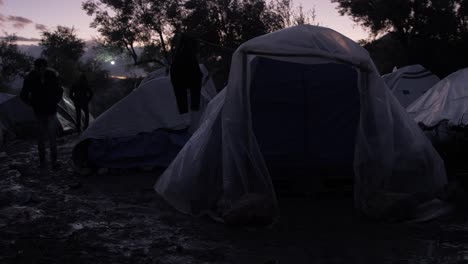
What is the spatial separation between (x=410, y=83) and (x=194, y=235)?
1379 centimetres

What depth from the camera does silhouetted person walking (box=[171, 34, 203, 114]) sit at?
7.30 metres

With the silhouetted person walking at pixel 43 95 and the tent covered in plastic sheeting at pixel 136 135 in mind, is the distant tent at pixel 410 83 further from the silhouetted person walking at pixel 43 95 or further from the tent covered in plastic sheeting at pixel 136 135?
the silhouetted person walking at pixel 43 95

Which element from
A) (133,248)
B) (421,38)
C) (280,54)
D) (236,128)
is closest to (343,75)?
(280,54)

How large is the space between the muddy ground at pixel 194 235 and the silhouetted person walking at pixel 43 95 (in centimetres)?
225

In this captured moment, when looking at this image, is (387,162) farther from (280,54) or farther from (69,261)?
(69,261)

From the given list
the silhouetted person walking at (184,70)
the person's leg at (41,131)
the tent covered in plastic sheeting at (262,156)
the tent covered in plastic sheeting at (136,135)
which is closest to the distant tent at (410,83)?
the tent covered in plastic sheeting at (136,135)

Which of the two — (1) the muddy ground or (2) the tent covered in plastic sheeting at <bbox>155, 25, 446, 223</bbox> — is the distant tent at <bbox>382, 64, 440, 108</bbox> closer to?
(1) the muddy ground

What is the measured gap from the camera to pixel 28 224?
5699 mm

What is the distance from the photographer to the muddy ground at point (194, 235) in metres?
4.56

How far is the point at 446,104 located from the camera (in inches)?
385

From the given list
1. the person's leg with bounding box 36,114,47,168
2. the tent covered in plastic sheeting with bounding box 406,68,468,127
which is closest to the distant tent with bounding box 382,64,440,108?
the tent covered in plastic sheeting with bounding box 406,68,468,127

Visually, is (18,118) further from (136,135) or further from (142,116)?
(136,135)

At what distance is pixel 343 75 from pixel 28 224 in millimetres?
4707

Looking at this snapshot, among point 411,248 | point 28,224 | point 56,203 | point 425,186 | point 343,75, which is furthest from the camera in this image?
point 343,75
